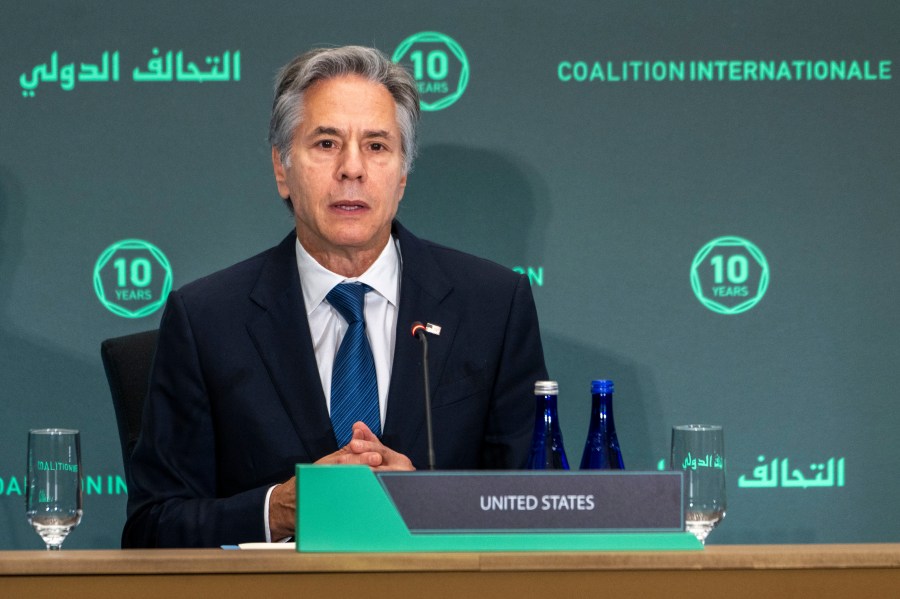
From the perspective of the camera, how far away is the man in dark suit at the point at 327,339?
2.26 meters

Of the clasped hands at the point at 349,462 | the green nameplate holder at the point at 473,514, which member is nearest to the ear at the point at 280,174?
the clasped hands at the point at 349,462

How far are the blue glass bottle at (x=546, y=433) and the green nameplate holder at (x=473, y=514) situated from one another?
1.68 ft

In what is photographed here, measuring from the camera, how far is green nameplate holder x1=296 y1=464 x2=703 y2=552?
4.38ft

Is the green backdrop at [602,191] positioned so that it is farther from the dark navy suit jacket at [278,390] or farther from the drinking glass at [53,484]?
the drinking glass at [53,484]

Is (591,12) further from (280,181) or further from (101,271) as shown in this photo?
(101,271)

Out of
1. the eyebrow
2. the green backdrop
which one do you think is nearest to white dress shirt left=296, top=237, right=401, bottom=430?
the eyebrow

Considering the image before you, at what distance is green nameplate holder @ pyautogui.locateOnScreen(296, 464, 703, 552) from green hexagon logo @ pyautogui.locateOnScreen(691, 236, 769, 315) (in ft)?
6.69

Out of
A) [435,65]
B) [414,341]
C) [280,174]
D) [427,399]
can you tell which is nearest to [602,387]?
[427,399]

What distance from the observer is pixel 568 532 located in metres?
1.36

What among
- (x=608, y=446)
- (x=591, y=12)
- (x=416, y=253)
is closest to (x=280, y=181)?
(x=416, y=253)

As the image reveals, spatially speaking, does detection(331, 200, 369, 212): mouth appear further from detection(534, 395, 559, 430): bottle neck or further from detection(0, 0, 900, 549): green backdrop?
detection(0, 0, 900, 549): green backdrop

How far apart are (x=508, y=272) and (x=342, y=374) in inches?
18.7

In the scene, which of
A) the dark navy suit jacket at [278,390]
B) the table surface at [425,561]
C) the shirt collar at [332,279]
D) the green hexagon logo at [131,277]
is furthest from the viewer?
the green hexagon logo at [131,277]

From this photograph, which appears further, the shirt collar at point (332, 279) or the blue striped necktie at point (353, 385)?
the shirt collar at point (332, 279)
